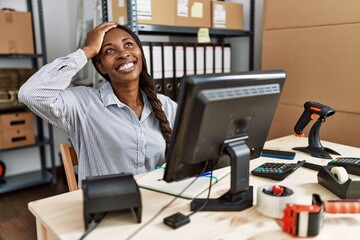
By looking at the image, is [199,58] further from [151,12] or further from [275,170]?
[275,170]

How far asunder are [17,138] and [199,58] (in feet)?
5.40

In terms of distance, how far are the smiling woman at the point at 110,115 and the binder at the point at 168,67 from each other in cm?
61

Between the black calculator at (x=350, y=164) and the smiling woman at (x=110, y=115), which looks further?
the smiling woman at (x=110, y=115)

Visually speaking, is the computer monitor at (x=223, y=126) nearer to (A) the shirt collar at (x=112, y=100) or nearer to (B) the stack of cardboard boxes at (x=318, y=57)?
(A) the shirt collar at (x=112, y=100)

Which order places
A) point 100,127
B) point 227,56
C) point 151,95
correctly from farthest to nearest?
point 227,56
point 151,95
point 100,127

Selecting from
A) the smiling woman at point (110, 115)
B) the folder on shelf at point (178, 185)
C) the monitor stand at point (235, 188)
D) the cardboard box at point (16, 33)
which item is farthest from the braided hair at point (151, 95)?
the cardboard box at point (16, 33)

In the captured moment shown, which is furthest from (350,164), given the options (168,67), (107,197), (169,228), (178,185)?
(168,67)

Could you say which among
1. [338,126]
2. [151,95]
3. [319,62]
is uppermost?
[319,62]

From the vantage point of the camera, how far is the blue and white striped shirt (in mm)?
1318

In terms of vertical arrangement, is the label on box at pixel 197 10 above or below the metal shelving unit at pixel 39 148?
above

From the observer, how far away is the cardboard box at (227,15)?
223 centimetres

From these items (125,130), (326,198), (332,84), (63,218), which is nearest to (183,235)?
(63,218)

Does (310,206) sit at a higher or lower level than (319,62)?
lower

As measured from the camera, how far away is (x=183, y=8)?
2.07m
